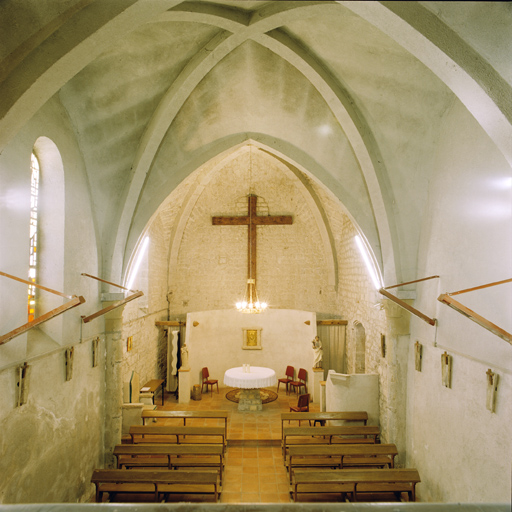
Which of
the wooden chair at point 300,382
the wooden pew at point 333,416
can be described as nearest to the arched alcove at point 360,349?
the wooden chair at point 300,382

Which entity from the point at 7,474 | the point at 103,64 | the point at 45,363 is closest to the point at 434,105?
the point at 103,64

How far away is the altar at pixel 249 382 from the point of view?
10.6 metres

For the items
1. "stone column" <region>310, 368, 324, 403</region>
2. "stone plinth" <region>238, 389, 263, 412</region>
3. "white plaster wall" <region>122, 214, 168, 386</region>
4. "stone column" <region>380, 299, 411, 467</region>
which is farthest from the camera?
"stone column" <region>310, 368, 324, 403</region>

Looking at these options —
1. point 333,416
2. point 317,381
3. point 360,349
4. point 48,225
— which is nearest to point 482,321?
point 333,416

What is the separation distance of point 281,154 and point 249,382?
5.80m

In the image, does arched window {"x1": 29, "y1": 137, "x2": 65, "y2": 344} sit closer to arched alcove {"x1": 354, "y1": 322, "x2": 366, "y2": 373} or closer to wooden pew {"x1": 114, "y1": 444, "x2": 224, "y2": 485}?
wooden pew {"x1": 114, "y1": 444, "x2": 224, "y2": 485}

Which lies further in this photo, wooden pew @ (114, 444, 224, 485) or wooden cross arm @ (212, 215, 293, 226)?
wooden cross arm @ (212, 215, 293, 226)

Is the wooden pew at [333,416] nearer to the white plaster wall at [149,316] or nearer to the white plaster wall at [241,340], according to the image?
the white plaster wall at [149,316]

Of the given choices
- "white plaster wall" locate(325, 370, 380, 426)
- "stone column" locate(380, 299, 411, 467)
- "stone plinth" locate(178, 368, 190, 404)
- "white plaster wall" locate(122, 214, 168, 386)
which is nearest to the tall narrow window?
"white plaster wall" locate(122, 214, 168, 386)

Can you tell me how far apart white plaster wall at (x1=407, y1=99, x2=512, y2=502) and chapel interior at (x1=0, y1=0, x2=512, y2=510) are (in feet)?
0.10

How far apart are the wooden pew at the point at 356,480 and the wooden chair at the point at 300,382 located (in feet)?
19.6

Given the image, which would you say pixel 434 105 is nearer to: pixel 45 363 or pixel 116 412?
pixel 45 363

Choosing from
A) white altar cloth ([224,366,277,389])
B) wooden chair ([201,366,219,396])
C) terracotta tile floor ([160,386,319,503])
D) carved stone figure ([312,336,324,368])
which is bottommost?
terracotta tile floor ([160,386,319,503])

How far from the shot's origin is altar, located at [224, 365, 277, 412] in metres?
10.6
